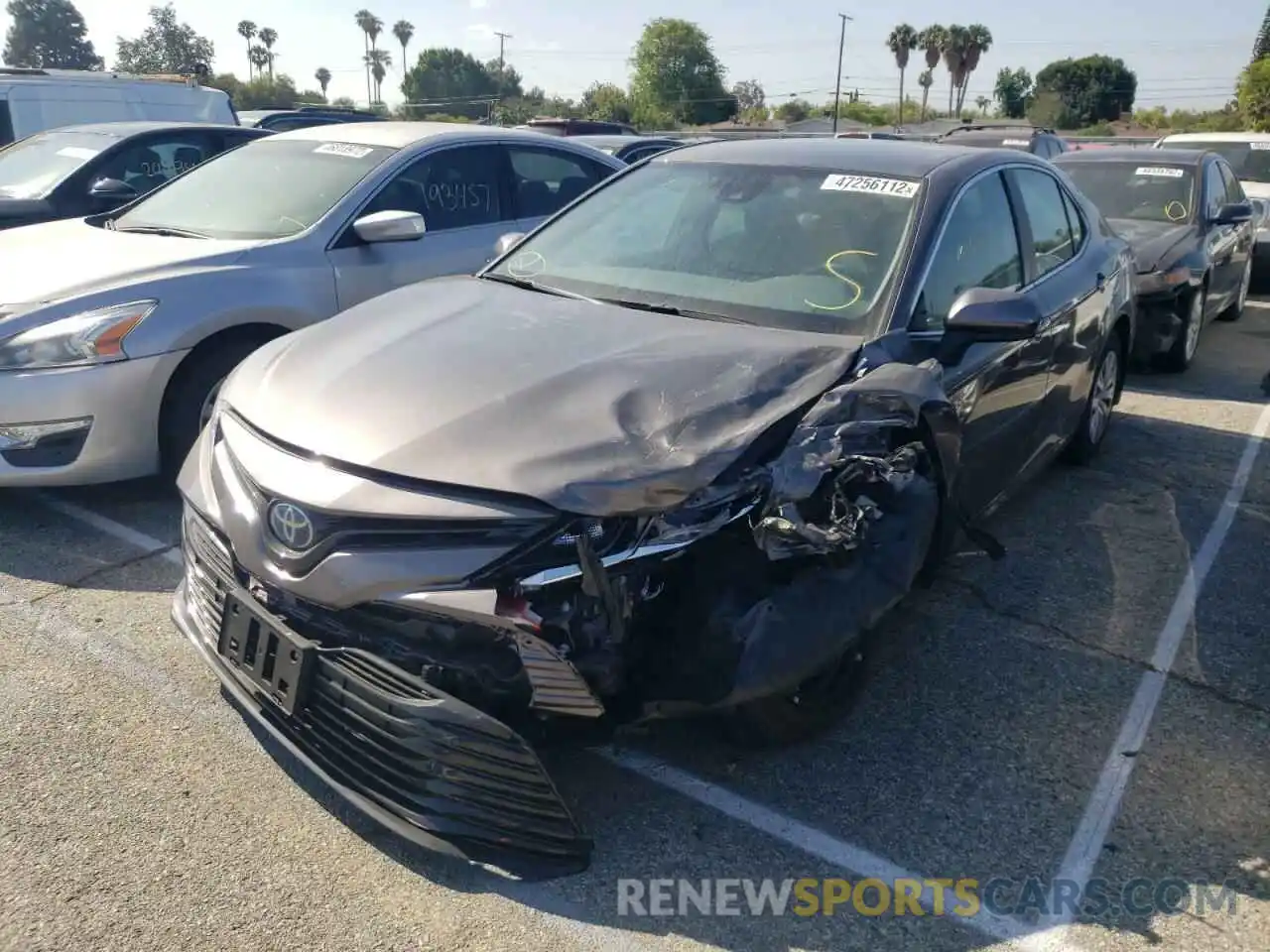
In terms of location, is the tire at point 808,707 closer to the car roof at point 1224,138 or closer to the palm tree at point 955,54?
the car roof at point 1224,138

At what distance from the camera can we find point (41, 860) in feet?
8.43

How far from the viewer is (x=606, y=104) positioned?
77.7 m

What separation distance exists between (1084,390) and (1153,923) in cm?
322

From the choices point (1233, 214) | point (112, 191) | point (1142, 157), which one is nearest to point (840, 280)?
point (112, 191)

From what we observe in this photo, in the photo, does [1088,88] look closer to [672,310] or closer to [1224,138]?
[1224,138]

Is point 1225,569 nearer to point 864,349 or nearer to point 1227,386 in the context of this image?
point 864,349

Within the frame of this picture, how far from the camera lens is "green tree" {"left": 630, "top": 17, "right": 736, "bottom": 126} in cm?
8521

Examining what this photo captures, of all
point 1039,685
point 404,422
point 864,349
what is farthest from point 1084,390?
point 404,422

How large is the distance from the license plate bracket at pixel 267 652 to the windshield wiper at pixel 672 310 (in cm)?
155

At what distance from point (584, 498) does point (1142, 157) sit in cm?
856

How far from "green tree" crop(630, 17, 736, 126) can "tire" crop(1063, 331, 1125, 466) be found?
83405 millimetres

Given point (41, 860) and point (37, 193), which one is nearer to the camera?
point (41, 860)

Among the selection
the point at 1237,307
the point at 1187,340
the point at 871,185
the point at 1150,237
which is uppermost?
the point at 871,185

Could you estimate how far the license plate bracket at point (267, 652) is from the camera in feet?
8.17
